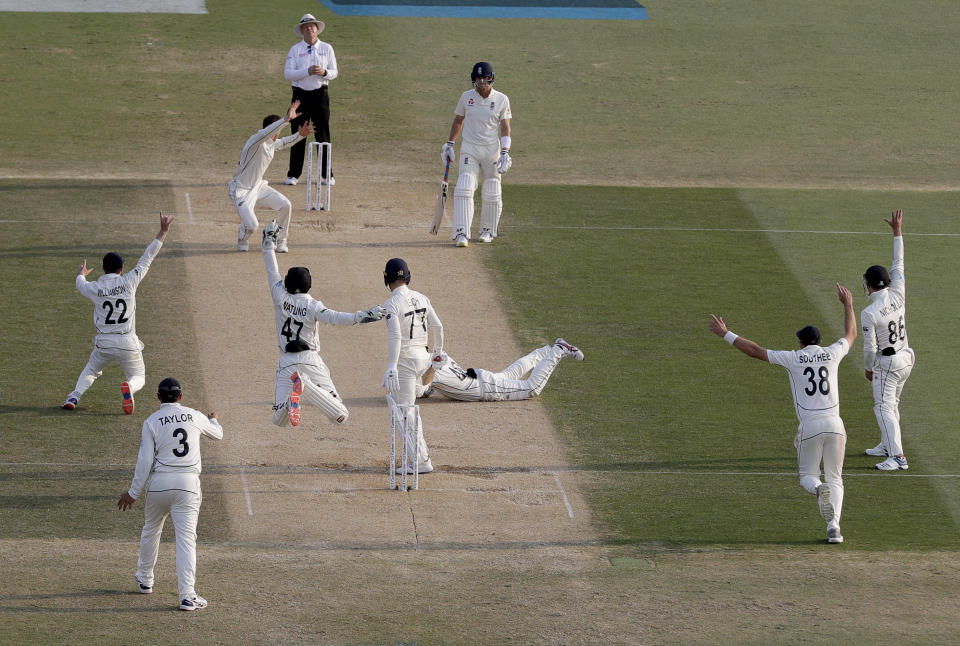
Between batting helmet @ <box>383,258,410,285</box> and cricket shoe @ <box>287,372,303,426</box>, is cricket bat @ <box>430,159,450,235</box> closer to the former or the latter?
batting helmet @ <box>383,258,410,285</box>

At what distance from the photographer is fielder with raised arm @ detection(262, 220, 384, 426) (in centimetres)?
1291

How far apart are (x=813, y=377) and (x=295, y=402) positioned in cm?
464

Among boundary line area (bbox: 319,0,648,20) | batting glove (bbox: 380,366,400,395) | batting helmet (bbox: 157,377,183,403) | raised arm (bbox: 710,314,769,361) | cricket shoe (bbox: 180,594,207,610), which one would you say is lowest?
cricket shoe (bbox: 180,594,207,610)

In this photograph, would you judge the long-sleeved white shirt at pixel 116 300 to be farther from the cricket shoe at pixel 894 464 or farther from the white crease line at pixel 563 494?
the cricket shoe at pixel 894 464

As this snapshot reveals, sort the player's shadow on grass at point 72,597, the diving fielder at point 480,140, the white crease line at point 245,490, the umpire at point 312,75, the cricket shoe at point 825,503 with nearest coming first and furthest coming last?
1. the player's shadow on grass at point 72,597
2. the cricket shoe at point 825,503
3. the white crease line at point 245,490
4. the diving fielder at point 480,140
5. the umpire at point 312,75

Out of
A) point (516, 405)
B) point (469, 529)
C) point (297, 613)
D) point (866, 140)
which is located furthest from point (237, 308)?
point (866, 140)

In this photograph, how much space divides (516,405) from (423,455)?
2.20 metres

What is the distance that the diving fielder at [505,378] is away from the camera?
1520 centimetres

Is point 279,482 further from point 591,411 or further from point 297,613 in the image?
point 591,411

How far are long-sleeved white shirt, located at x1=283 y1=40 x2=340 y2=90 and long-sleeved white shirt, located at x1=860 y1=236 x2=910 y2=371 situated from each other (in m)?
10.5

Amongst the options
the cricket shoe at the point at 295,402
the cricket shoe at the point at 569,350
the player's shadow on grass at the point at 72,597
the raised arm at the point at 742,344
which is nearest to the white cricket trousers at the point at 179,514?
the player's shadow on grass at the point at 72,597

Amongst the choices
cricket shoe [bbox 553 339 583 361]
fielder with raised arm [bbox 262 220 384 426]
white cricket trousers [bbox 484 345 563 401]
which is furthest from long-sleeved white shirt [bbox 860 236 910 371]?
fielder with raised arm [bbox 262 220 384 426]

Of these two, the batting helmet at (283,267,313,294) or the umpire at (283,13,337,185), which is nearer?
the batting helmet at (283,267,313,294)

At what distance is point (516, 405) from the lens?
15.5 meters
